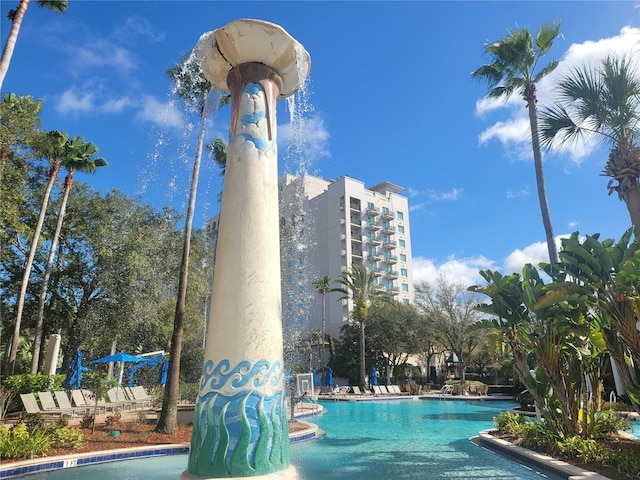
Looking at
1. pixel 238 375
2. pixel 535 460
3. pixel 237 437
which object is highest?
pixel 238 375

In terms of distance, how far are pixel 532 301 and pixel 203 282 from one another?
22.0m

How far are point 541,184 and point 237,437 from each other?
53.7ft

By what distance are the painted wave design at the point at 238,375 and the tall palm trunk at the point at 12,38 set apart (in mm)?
11766

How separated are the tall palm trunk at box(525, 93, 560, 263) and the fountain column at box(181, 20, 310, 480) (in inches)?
485

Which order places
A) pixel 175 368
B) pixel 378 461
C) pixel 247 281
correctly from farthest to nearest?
pixel 175 368 → pixel 378 461 → pixel 247 281

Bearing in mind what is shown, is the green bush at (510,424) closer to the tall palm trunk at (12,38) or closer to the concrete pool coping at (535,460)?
the concrete pool coping at (535,460)

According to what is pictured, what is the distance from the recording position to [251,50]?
691 cm

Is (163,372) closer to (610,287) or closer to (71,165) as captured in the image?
(71,165)

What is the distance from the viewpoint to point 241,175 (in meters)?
6.47

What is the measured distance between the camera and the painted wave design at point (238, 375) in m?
5.61

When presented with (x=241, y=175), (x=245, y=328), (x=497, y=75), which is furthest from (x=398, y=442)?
(x=497, y=75)

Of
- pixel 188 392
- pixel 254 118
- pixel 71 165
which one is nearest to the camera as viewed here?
pixel 254 118

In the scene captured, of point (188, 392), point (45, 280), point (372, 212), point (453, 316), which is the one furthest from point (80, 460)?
point (372, 212)

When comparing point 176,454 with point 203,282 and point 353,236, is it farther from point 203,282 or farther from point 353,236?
point 353,236
